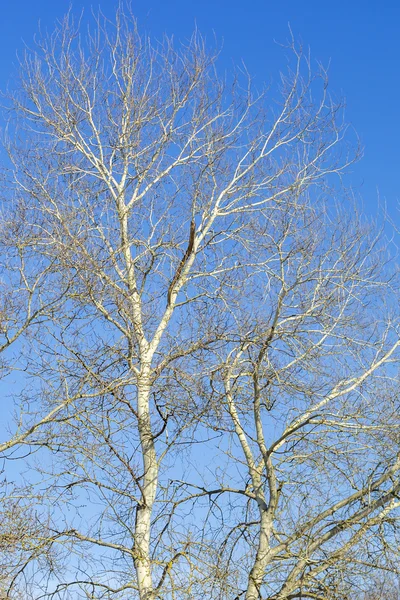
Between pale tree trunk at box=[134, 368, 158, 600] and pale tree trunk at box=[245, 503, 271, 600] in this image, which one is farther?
pale tree trunk at box=[134, 368, 158, 600]

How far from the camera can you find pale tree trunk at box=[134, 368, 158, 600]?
9680 mm

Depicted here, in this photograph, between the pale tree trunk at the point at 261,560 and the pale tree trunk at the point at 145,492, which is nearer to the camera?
the pale tree trunk at the point at 261,560

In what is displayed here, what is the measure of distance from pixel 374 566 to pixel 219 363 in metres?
3.00

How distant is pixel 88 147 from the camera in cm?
1238

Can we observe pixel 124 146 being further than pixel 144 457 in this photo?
Yes

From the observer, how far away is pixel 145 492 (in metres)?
10.1

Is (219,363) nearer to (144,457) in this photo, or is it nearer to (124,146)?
(144,457)

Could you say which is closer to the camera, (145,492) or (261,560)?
(261,560)

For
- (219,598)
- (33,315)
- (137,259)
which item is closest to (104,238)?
(137,259)

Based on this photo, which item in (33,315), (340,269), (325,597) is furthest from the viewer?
(340,269)

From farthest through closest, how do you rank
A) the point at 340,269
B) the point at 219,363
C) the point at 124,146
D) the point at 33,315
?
the point at 124,146, the point at 340,269, the point at 219,363, the point at 33,315

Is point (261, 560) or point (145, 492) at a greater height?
point (145, 492)

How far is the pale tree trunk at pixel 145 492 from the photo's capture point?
968 cm

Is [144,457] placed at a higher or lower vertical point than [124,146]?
lower
